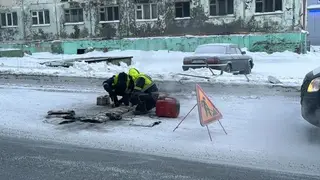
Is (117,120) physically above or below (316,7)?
below

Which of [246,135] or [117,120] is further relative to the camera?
[117,120]

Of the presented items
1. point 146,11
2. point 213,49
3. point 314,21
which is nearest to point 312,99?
point 213,49

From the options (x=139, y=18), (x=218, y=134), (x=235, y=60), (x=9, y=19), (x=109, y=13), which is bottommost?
(x=218, y=134)

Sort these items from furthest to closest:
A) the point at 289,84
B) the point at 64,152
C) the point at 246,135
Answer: the point at 289,84 < the point at 246,135 < the point at 64,152

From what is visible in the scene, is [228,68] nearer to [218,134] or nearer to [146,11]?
[218,134]

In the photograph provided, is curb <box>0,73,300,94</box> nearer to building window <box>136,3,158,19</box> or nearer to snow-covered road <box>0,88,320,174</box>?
snow-covered road <box>0,88,320,174</box>

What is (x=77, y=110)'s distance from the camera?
9.39m

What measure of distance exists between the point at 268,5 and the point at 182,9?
19.1 feet

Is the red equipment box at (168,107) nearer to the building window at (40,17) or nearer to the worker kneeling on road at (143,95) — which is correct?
the worker kneeling on road at (143,95)

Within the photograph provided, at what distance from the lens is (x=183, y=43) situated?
28344 millimetres

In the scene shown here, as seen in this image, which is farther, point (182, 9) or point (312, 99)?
point (182, 9)

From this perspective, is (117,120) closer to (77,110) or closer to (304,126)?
(77,110)

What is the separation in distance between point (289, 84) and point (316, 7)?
3129 cm

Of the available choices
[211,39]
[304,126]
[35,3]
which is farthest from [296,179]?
[35,3]
